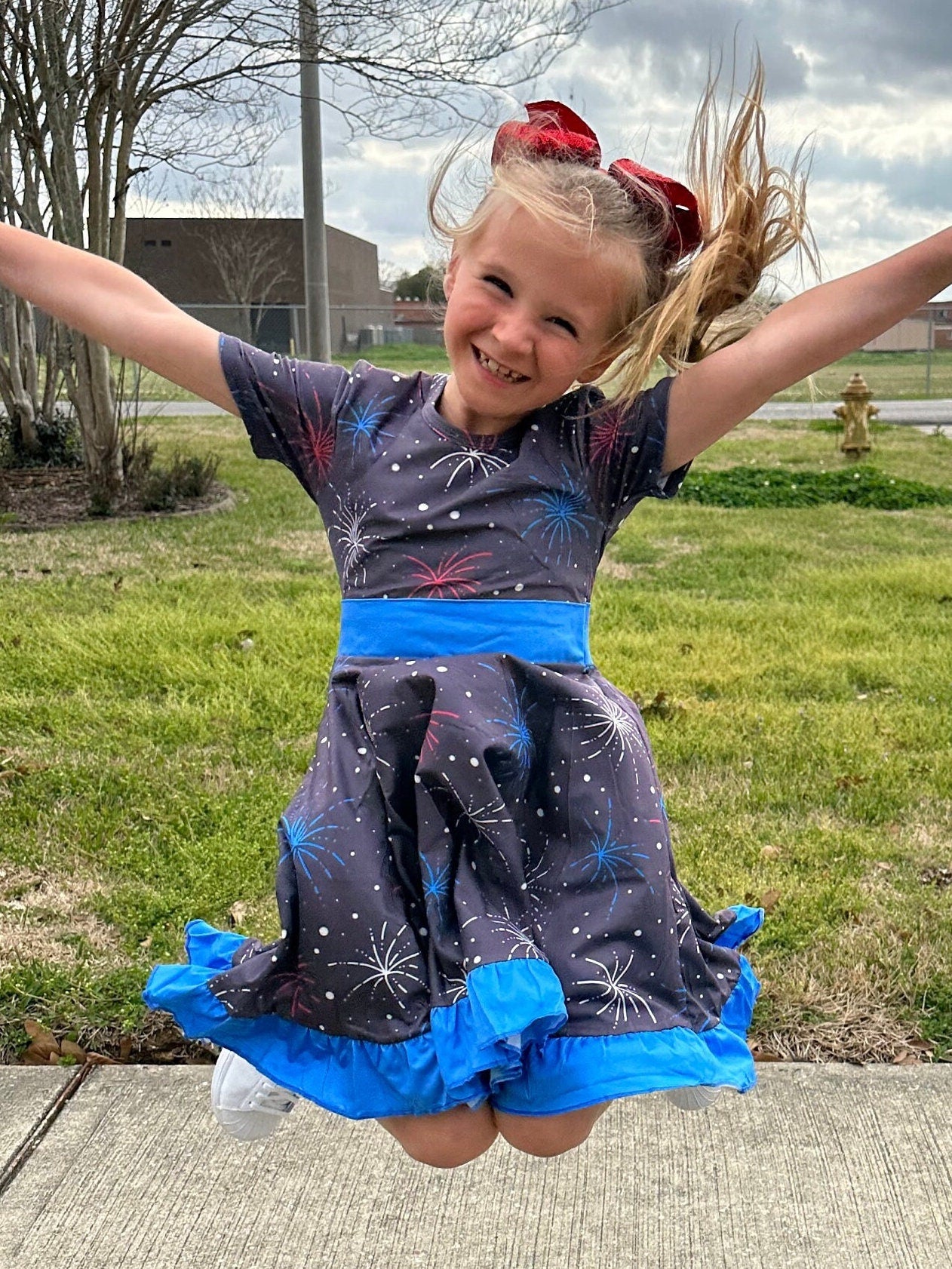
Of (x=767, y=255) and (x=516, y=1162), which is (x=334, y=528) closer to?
(x=767, y=255)

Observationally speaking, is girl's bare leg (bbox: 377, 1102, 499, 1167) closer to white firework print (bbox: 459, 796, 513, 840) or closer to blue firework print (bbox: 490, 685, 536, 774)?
white firework print (bbox: 459, 796, 513, 840)

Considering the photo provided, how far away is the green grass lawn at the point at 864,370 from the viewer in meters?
23.7

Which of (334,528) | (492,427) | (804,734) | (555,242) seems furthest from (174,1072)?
(804,734)

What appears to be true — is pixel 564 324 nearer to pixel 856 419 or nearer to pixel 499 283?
pixel 499 283

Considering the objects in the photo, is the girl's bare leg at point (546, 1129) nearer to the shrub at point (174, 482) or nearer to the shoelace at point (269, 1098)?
the shoelace at point (269, 1098)

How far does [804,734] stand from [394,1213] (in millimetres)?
2621

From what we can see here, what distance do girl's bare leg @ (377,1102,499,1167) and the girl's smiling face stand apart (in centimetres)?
105

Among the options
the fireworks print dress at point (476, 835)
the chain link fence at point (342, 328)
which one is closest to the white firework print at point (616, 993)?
the fireworks print dress at point (476, 835)

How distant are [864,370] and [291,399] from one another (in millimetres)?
29898

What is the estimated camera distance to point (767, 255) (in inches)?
85.0

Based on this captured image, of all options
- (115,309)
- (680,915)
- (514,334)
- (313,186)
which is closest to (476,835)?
(680,915)

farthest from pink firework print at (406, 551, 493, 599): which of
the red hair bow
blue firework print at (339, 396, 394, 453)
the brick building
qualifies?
the brick building

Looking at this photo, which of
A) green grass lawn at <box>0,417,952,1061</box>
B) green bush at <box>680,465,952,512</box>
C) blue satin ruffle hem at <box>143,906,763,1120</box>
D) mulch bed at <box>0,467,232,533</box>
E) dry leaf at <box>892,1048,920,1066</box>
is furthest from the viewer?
green bush at <box>680,465,952,512</box>

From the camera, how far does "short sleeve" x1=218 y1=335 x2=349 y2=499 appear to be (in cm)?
215
